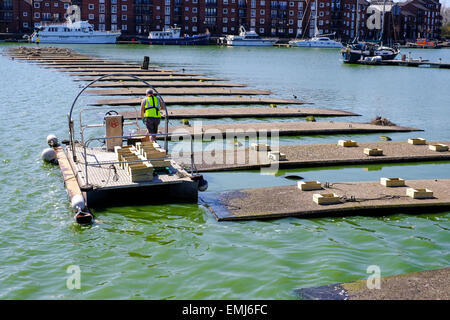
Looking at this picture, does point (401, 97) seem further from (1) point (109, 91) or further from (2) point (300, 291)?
(2) point (300, 291)

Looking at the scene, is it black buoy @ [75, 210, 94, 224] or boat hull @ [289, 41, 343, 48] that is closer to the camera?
black buoy @ [75, 210, 94, 224]

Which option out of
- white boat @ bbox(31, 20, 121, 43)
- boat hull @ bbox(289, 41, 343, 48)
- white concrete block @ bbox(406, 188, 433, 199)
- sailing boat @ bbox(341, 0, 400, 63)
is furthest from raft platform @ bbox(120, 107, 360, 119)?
boat hull @ bbox(289, 41, 343, 48)

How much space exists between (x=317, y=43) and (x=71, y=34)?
79.2m

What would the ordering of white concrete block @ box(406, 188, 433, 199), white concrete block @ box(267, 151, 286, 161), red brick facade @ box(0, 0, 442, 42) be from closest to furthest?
white concrete block @ box(406, 188, 433, 199)
white concrete block @ box(267, 151, 286, 161)
red brick facade @ box(0, 0, 442, 42)

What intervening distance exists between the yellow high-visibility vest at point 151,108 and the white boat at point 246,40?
514ft

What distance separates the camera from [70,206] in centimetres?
1582

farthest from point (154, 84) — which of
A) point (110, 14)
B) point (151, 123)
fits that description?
point (110, 14)

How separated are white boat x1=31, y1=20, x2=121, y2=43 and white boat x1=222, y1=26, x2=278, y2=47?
1421 inches

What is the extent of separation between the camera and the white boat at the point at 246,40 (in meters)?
173

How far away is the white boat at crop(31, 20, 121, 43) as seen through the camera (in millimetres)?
145750

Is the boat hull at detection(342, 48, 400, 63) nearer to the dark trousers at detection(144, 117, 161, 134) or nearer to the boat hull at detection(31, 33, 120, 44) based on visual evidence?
the boat hull at detection(31, 33, 120, 44)

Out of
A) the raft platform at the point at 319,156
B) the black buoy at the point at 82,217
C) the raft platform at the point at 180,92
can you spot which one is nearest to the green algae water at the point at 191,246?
the black buoy at the point at 82,217

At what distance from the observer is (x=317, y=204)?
1581 centimetres

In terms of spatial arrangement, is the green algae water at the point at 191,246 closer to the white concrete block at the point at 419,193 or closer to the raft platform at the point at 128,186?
the raft platform at the point at 128,186
